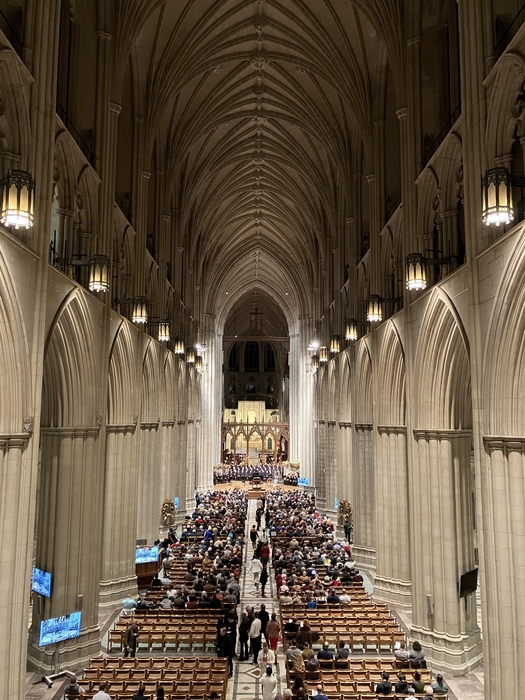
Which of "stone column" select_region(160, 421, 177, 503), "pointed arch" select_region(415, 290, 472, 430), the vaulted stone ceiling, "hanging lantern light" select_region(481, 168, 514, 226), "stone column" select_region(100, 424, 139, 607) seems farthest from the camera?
"stone column" select_region(160, 421, 177, 503)

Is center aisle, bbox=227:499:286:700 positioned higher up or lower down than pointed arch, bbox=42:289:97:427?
lower down

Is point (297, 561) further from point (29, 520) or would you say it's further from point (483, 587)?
point (29, 520)

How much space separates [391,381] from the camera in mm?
18984

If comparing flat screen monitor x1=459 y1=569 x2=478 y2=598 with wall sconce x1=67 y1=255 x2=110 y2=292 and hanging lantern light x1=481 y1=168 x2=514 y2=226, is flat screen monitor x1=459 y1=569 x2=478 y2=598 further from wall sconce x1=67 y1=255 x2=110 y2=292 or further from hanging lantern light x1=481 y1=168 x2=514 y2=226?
wall sconce x1=67 y1=255 x2=110 y2=292

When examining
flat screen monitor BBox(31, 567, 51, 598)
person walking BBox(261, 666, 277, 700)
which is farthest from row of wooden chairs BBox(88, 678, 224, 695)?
flat screen monitor BBox(31, 567, 51, 598)

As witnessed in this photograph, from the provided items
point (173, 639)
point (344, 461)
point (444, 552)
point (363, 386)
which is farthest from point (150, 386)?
point (444, 552)

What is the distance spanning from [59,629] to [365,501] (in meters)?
13.6

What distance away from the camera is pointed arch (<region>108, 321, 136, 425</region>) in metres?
18.1

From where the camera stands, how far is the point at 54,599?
13.0 m

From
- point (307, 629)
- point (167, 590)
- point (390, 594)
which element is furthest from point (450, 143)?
point (167, 590)

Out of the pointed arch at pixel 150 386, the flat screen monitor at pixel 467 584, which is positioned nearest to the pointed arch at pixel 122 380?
the pointed arch at pixel 150 386

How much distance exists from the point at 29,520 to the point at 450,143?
1192 cm

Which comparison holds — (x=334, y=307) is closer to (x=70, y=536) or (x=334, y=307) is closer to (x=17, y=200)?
(x=70, y=536)

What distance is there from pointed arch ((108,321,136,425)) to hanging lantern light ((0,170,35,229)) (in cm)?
909
